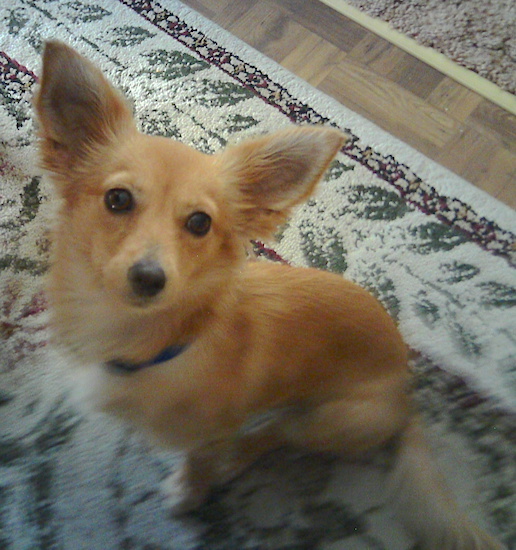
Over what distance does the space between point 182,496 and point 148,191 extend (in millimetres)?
559

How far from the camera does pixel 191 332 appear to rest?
1042mm

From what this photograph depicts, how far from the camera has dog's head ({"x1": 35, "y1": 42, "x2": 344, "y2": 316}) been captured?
35.0 inches

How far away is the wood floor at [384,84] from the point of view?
76.0 inches

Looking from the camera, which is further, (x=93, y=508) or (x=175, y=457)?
(x=175, y=457)

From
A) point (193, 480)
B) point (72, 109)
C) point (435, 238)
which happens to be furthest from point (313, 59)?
point (193, 480)

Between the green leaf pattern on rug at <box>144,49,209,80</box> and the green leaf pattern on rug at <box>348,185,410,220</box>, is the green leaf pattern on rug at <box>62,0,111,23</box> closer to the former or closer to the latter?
the green leaf pattern on rug at <box>144,49,209,80</box>

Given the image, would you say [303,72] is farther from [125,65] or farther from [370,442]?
[370,442]

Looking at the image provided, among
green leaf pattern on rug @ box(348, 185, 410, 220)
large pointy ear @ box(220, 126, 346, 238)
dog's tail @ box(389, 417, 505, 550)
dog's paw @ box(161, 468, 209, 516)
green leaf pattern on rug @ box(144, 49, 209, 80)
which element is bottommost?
dog's paw @ box(161, 468, 209, 516)

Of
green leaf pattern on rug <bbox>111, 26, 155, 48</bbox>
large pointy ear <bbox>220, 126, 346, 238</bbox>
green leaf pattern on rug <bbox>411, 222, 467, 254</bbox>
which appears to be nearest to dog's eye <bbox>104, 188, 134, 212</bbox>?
large pointy ear <bbox>220, 126, 346, 238</bbox>

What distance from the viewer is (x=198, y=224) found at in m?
0.98

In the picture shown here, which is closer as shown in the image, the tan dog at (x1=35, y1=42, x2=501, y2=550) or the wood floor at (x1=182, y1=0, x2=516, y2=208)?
the tan dog at (x1=35, y1=42, x2=501, y2=550)

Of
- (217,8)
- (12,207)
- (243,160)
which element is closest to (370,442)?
(243,160)

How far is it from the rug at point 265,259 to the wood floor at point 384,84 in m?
0.10

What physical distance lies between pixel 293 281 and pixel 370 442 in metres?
0.44
